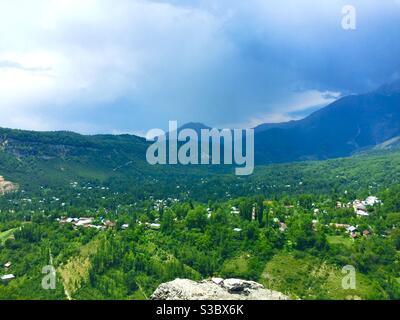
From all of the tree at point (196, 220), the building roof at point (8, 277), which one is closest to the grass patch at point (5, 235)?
the building roof at point (8, 277)

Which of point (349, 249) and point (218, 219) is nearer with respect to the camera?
point (349, 249)

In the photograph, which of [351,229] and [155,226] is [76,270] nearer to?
[155,226]

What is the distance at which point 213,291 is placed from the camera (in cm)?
2177

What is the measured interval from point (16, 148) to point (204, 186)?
250ft

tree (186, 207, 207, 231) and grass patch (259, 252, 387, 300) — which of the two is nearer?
grass patch (259, 252, 387, 300)

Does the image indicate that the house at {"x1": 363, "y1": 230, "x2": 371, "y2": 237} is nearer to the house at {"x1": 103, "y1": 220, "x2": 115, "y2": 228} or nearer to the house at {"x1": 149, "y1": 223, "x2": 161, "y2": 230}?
the house at {"x1": 149, "y1": 223, "x2": 161, "y2": 230}

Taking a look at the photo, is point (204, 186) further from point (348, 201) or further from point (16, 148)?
point (16, 148)

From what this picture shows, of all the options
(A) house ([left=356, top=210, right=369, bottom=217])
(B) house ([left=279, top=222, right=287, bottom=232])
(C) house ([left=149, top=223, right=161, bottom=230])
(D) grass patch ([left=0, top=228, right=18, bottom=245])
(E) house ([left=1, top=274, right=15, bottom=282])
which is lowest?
(E) house ([left=1, top=274, right=15, bottom=282])

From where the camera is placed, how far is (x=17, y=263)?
193 ft

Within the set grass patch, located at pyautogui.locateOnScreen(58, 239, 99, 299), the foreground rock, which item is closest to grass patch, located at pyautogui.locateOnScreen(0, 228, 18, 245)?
grass patch, located at pyautogui.locateOnScreen(58, 239, 99, 299)

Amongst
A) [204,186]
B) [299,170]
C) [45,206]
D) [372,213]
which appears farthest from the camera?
[299,170]

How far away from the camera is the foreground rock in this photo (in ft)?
67.3
